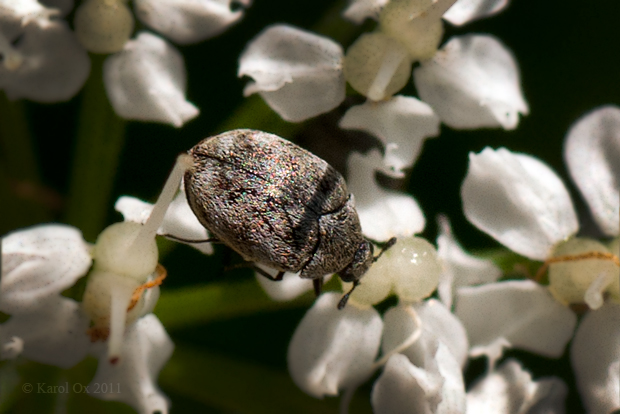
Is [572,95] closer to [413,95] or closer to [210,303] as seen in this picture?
[413,95]

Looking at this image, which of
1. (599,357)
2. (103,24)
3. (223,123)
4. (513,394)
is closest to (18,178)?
(223,123)

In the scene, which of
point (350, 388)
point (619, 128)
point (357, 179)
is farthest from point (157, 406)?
point (619, 128)

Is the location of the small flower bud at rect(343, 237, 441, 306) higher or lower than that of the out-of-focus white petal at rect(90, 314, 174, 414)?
higher

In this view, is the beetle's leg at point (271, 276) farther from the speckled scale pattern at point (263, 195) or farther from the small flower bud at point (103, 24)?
the small flower bud at point (103, 24)

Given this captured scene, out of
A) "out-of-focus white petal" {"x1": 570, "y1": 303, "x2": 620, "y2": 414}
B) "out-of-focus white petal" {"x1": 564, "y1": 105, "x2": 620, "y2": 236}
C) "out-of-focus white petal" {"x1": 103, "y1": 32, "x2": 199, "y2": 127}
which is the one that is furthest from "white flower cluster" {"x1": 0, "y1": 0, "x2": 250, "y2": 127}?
"out-of-focus white petal" {"x1": 570, "y1": 303, "x2": 620, "y2": 414}

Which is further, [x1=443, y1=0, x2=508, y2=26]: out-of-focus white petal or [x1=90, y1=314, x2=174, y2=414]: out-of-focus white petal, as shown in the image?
[x1=443, y1=0, x2=508, y2=26]: out-of-focus white petal

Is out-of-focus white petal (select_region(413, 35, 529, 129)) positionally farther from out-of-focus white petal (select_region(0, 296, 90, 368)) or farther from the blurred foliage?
out-of-focus white petal (select_region(0, 296, 90, 368))

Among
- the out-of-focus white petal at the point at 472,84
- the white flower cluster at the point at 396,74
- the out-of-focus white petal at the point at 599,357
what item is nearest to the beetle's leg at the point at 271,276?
the white flower cluster at the point at 396,74
